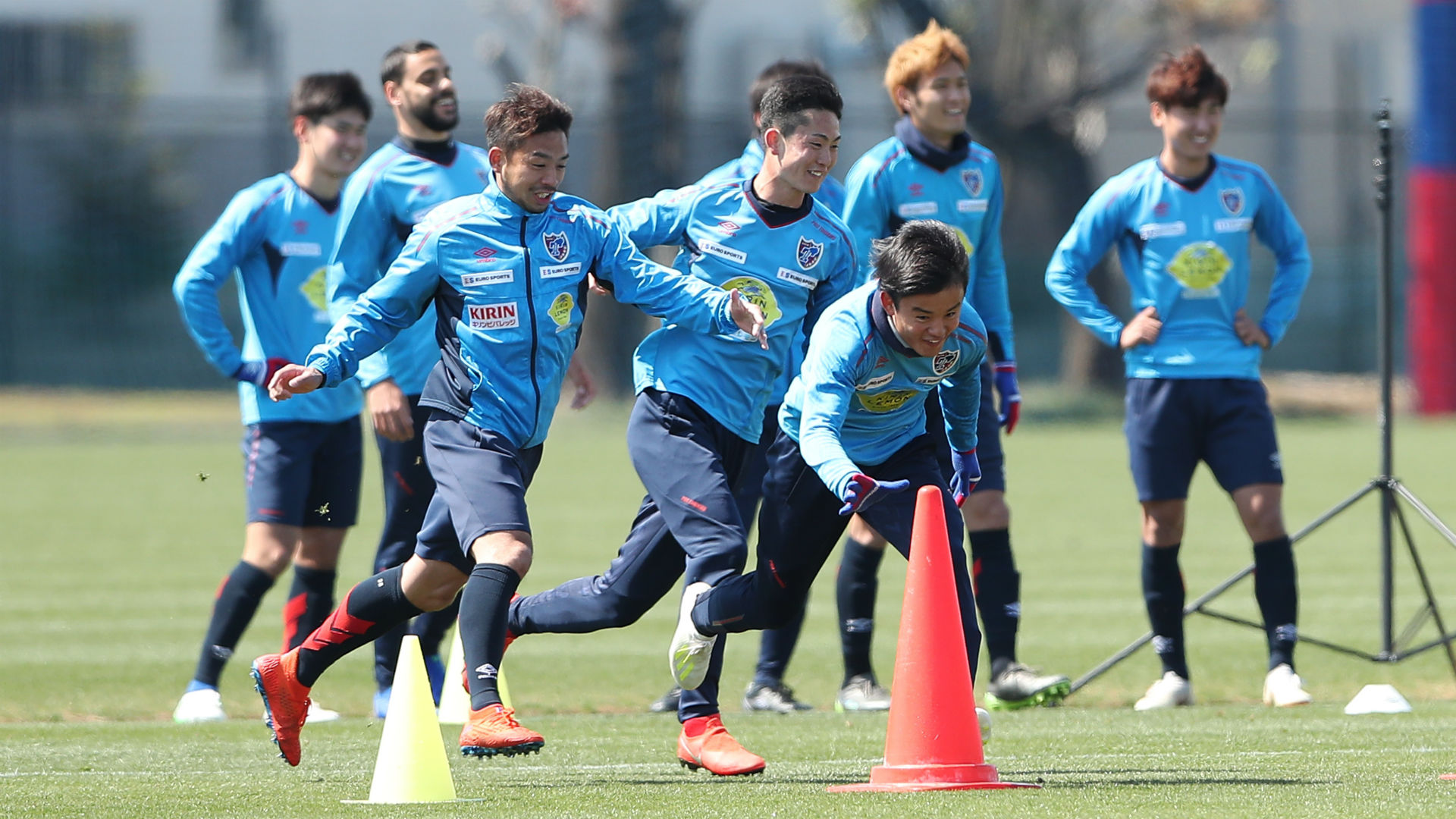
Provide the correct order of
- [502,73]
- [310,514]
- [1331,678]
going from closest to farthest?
[310,514] → [1331,678] → [502,73]

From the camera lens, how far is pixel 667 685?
365 inches

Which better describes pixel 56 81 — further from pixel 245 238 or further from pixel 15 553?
pixel 245 238

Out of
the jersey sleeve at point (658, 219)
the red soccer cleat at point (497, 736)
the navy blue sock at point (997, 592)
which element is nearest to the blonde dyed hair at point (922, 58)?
the jersey sleeve at point (658, 219)

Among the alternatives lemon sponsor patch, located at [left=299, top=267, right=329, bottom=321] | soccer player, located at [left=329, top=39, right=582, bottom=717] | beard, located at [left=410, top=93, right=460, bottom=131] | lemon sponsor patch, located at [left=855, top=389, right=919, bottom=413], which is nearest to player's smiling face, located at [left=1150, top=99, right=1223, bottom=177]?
lemon sponsor patch, located at [left=855, top=389, right=919, bottom=413]

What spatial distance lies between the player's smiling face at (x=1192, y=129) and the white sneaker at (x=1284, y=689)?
6.91 feet

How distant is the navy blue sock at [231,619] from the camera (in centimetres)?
826

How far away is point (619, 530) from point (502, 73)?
Answer: 1821 cm

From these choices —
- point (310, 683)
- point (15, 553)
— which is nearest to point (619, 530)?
point (15, 553)

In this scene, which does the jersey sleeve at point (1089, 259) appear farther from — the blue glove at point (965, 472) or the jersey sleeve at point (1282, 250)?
the blue glove at point (965, 472)

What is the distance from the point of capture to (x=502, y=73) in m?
32.5

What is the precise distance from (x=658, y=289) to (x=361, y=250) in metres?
1.85

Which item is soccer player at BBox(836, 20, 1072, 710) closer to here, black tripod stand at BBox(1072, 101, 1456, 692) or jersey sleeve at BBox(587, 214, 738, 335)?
black tripod stand at BBox(1072, 101, 1456, 692)

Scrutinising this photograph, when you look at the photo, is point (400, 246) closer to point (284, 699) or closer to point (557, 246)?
point (557, 246)

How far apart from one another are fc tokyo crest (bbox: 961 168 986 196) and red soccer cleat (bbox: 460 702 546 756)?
11.6ft
